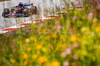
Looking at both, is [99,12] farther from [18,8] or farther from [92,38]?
[18,8]

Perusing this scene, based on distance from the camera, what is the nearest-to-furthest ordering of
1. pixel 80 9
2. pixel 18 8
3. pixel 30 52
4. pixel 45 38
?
pixel 30 52
pixel 45 38
pixel 80 9
pixel 18 8

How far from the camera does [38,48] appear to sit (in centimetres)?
239

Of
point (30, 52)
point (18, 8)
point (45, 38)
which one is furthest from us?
point (18, 8)

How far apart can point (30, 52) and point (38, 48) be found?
0.16 meters

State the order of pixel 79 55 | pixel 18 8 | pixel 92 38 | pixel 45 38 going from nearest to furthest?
pixel 79 55, pixel 92 38, pixel 45 38, pixel 18 8

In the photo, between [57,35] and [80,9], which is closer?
[57,35]

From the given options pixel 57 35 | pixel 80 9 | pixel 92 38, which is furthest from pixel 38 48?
pixel 80 9

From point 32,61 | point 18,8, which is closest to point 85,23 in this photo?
point 32,61

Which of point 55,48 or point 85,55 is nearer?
point 85,55

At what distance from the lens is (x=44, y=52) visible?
7.54ft

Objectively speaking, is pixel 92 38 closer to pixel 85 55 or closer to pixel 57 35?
pixel 85 55

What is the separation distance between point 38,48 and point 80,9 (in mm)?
1711

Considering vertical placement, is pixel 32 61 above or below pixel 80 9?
below

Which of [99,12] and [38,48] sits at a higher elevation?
[99,12]
